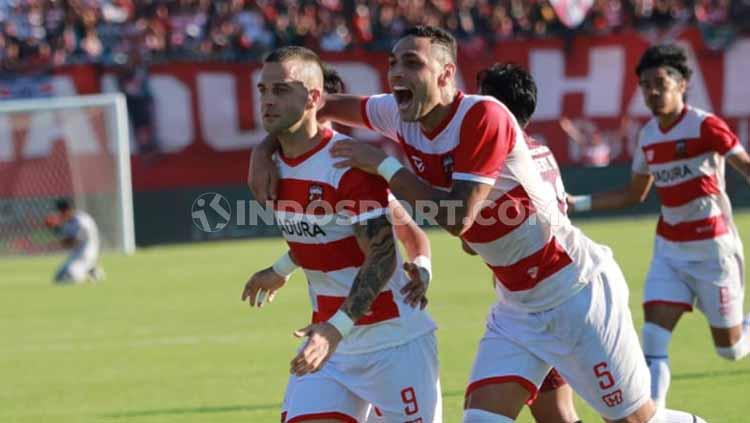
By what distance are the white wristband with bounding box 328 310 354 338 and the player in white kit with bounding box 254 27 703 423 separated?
617mm

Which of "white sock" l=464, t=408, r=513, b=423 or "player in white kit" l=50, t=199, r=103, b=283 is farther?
"player in white kit" l=50, t=199, r=103, b=283

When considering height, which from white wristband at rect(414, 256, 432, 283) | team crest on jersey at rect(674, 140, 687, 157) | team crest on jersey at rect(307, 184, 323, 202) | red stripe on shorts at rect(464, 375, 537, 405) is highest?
team crest on jersey at rect(307, 184, 323, 202)

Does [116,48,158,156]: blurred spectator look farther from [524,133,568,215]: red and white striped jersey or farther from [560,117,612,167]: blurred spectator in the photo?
[524,133,568,215]: red and white striped jersey

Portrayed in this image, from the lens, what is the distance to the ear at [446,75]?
20.6 feet

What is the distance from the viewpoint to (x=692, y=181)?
9.70 metres

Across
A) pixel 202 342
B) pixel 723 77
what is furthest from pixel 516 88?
pixel 723 77

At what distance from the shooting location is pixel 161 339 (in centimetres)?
1376

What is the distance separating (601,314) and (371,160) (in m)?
1.49

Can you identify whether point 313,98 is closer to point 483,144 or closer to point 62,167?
point 483,144

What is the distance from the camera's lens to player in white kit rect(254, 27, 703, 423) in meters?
6.18

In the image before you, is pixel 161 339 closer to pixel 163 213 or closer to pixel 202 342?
pixel 202 342

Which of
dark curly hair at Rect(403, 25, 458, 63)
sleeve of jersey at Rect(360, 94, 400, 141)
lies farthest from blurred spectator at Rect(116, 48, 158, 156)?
dark curly hair at Rect(403, 25, 458, 63)

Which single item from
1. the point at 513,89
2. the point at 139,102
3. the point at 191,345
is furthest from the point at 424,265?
the point at 139,102

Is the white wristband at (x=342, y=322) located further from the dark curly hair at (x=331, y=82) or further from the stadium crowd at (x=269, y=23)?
the stadium crowd at (x=269, y=23)
